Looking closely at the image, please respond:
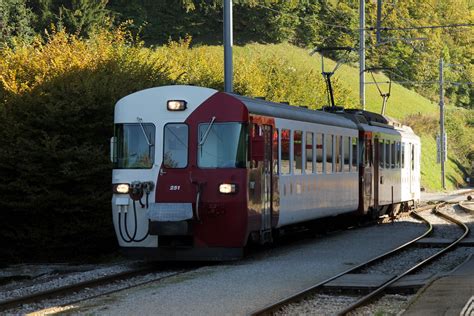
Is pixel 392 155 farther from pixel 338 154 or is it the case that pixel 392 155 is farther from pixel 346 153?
pixel 338 154

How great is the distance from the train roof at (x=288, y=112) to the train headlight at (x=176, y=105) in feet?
2.81

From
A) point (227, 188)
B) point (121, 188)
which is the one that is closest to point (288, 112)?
point (227, 188)

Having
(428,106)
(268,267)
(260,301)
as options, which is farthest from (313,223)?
(428,106)

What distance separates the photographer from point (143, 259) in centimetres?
1786

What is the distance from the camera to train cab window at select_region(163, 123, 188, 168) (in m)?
17.2

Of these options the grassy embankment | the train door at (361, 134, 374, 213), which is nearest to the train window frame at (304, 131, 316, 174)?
the train door at (361, 134, 374, 213)

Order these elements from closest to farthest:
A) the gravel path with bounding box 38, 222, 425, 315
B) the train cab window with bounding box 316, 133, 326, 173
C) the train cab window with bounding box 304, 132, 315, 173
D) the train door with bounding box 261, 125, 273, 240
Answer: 1. the gravel path with bounding box 38, 222, 425, 315
2. the train door with bounding box 261, 125, 273, 240
3. the train cab window with bounding box 304, 132, 315, 173
4. the train cab window with bounding box 316, 133, 326, 173

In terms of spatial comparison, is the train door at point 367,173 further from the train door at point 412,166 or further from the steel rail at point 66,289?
the steel rail at point 66,289

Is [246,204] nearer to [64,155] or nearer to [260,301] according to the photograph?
[260,301]

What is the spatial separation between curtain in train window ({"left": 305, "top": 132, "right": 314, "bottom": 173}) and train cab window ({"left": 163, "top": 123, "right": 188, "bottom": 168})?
4.45 m

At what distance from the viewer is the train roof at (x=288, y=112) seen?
1770cm

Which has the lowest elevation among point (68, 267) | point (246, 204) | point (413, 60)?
point (68, 267)

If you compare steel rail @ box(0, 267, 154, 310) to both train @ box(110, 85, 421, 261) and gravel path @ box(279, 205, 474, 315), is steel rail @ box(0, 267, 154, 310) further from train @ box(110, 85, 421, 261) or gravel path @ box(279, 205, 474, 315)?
gravel path @ box(279, 205, 474, 315)

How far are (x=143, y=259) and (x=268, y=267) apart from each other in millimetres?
2545
